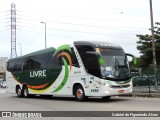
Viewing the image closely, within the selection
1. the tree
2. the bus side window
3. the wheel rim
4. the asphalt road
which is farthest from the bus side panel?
the tree

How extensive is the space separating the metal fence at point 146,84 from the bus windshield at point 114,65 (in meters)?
4.76

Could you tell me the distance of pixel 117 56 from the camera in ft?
65.5

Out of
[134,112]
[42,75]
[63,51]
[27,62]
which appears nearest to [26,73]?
[27,62]

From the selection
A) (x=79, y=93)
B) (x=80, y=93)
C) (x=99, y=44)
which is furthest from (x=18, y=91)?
(x=99, y=44)

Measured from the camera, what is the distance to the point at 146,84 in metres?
25.8

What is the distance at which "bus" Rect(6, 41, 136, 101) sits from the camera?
1916 cm

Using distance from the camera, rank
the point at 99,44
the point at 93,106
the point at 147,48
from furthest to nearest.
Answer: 1. the point at 147,48
2. the point at 99,44
3. the point at 93,106

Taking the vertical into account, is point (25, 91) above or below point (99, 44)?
below

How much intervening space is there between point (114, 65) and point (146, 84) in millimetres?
7093

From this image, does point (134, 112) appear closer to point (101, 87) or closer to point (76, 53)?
point (101, 87)

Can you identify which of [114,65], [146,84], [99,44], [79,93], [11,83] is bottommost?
[79,93]

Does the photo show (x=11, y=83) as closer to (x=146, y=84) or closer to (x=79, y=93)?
(x=79, y=93)

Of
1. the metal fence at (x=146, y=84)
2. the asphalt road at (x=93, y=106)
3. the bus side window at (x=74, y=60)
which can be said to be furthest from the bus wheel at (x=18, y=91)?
the metal fence at (x=146, y=84)

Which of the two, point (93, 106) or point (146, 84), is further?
point (146, 84)
